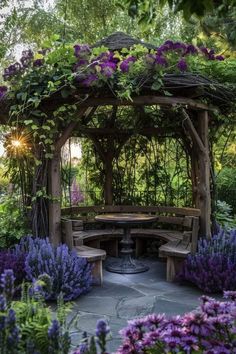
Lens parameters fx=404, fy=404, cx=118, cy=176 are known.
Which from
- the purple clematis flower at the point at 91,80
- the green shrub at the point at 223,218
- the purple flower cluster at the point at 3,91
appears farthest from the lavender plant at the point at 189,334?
the green shrub at the point at 223,218

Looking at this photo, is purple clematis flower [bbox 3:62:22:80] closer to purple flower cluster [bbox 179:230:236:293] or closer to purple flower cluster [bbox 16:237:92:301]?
purple flower cluster [bbox 16:237:92:301]

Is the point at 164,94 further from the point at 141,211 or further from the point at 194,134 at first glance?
the point at 141,211

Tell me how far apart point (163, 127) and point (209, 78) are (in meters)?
1.56

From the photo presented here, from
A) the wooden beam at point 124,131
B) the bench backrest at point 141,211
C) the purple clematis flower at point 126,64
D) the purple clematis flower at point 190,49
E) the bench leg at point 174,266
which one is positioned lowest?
the bench leg at point 174,266

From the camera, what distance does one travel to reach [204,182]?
16.0 feet

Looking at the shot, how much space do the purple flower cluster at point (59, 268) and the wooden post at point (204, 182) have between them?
4.93 ft

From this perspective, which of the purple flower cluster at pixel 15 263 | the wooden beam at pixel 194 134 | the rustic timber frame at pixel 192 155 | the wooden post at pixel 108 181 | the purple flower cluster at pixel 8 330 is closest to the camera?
the purple flower cluster at pixel 8 330

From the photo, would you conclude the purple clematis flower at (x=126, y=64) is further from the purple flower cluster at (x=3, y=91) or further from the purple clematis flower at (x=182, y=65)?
the purple flower cluster at (x=3, y=91)

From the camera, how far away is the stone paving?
348cm

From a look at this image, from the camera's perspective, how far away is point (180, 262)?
476cm

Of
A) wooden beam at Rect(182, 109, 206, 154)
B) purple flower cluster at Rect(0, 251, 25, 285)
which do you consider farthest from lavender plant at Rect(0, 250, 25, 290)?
wooden beam at Rect(182, 109, 206, 154)

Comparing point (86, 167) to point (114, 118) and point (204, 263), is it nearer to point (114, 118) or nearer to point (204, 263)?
point (114, 118)

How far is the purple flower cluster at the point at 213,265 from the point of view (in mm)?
4141

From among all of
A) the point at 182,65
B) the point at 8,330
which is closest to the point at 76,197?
the point at 182,65
